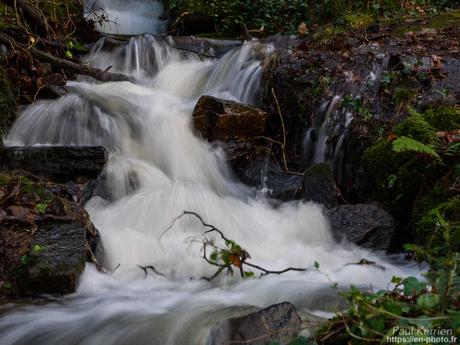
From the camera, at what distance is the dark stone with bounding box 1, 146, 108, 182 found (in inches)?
229

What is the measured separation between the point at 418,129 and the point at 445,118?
0.56 meters

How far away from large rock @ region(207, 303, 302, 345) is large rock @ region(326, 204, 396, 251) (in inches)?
94.0

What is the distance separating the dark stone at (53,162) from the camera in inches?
229

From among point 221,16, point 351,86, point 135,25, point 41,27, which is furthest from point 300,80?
point 135,25

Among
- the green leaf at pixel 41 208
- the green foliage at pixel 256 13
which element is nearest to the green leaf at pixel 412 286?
the green leaf at pixel 41 208

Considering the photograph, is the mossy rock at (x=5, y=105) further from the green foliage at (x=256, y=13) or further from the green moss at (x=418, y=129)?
the green foliage at (x=256, y=13)

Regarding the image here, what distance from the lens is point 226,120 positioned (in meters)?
6.99

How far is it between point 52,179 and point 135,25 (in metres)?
8.24

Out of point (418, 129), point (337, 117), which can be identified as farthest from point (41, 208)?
point (337, 117)

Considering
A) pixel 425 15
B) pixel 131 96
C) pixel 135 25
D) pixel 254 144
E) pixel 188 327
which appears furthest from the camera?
pixel 135 25

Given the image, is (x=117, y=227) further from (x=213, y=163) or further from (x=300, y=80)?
(x=300, y=80)

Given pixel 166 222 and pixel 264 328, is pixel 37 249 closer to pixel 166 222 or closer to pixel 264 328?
pixel 166 222

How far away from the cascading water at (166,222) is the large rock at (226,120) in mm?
197

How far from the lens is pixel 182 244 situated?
4.85m
